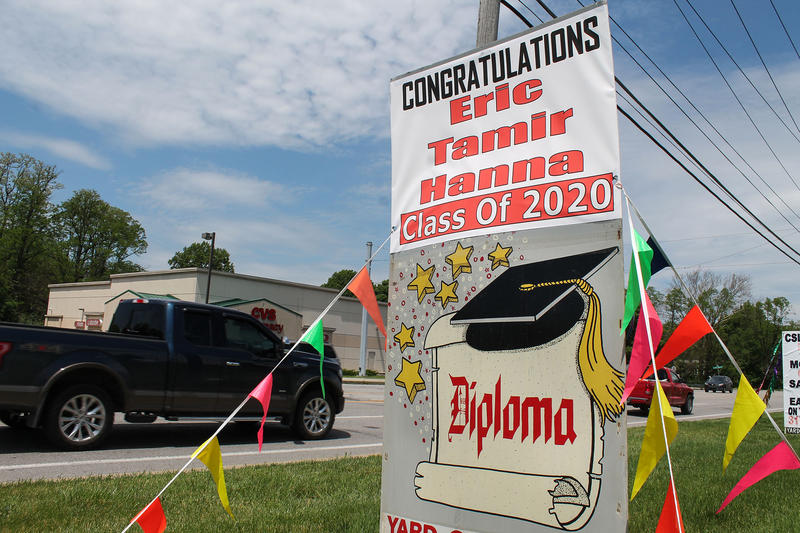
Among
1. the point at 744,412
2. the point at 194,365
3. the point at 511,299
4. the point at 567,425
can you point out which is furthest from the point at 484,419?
the point at 194,365

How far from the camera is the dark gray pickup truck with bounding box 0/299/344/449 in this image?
7.40m

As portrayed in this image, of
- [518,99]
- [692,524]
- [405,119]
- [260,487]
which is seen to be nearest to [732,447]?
[518,99]

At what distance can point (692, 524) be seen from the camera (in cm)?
521

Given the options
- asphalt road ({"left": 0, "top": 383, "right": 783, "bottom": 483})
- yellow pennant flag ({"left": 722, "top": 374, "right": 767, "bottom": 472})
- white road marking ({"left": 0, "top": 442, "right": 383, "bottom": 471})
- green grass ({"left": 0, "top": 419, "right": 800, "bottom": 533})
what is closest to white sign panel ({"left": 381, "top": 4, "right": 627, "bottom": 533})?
yellow pennant flag ({"left": 722, "top": 374, "right": 767, "bottom": 472})

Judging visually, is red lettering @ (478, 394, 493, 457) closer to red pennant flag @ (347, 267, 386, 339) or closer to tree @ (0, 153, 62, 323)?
red pennant flag @ (347, 267, 386, 339)

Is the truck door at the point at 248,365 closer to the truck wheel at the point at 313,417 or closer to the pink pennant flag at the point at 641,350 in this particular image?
the truck wheel at the point at 313,417

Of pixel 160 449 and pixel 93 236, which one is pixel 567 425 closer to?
pixel 160 449

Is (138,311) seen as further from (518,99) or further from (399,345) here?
(518,99)

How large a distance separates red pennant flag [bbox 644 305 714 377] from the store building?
101 ft

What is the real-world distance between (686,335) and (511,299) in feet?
2.67

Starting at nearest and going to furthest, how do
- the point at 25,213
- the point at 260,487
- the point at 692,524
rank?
1. the point at 692,524
2. the point at 260,487
3. the point at 25,213

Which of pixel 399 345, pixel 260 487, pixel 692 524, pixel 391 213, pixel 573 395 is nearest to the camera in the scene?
pixel 573 395

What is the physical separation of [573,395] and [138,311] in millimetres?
7887

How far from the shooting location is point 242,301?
35969 mm
